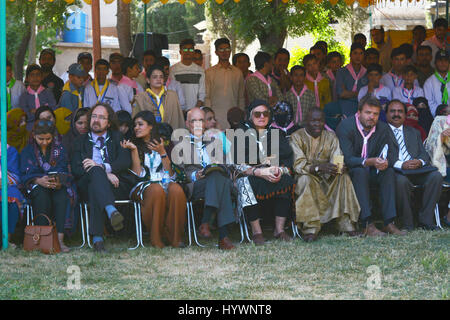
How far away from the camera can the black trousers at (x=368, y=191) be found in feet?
24.6

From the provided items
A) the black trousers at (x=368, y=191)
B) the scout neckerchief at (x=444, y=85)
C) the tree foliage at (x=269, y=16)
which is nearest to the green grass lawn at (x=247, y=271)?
the black trousers at (x=368, y=191)

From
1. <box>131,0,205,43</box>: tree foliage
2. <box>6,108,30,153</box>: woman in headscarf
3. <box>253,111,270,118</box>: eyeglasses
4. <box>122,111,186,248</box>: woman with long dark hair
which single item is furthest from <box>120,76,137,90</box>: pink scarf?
<box>131,0,205,43</box>: tree foliage

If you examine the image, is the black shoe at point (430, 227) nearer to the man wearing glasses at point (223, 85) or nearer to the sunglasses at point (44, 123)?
the man wearing glasses at point (223, 85)

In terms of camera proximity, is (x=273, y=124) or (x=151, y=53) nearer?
(x=273, y=124)

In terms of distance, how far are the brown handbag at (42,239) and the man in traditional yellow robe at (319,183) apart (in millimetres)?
2369

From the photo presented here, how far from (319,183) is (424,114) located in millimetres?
2162

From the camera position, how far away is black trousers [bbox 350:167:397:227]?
7.49m

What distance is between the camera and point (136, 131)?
7281 mm

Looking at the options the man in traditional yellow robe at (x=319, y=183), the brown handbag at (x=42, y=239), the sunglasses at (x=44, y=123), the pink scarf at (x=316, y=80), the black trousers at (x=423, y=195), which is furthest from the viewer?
the pink scarf at (x=316, y=80)

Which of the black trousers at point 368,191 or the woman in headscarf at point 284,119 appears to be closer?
the black trousers at point 368,191

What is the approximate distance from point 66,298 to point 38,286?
48 cm

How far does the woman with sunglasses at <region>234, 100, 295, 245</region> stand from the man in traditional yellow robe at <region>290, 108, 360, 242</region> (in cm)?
13

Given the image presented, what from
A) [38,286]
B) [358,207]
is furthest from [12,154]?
[358,207]

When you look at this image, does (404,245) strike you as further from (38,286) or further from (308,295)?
(38,286)
